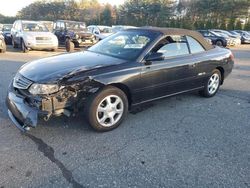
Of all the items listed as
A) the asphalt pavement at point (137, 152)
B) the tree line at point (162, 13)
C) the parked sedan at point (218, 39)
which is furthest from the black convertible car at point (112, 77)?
the tree line at point (162, 13)

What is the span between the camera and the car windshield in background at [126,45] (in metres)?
4.46

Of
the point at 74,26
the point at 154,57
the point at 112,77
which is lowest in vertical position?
the point at 112,77

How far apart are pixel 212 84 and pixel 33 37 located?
971 cm

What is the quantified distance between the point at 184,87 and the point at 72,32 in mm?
11963

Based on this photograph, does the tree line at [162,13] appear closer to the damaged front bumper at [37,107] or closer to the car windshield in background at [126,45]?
the car windshield in background at [126,45]

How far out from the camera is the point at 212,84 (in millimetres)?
5941

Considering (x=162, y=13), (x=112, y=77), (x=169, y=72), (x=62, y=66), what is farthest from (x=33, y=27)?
(x=162, y=13)

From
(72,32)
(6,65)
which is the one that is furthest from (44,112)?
(72,32)

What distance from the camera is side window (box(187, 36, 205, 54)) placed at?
5285 mm

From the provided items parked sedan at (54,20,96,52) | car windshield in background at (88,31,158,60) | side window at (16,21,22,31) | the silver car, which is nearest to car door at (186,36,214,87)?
car windshield in background at (88,31,158,60)

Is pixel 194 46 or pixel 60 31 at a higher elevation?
pixel 60 31

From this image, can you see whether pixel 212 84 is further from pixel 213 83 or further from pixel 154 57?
pixel 154 57

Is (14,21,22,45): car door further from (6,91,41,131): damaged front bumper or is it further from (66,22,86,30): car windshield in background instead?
(6,91,41,131): damaged front bumper

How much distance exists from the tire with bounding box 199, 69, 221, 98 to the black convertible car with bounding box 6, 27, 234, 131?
18 cm
